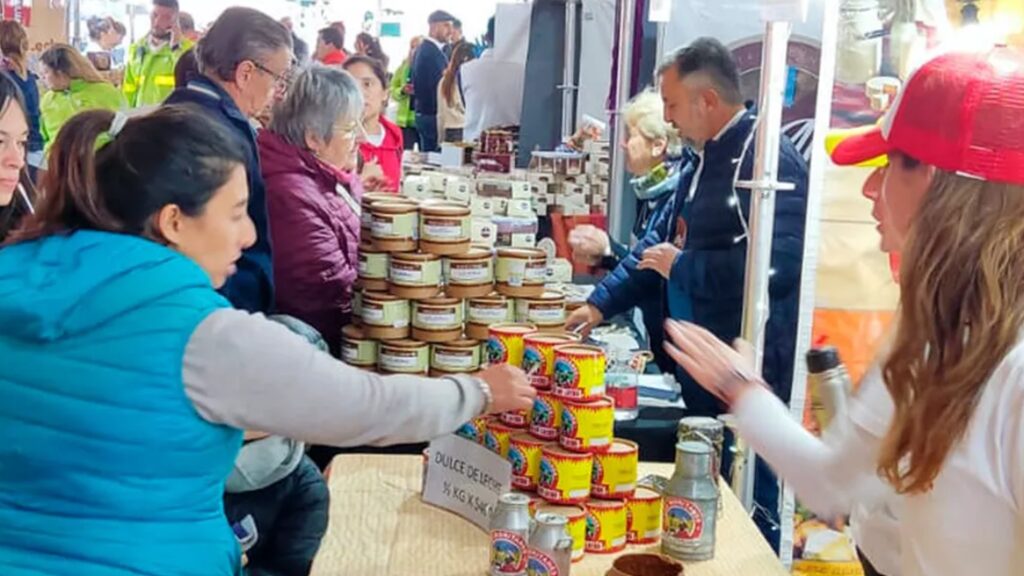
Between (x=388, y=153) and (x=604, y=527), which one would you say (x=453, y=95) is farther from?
(x=604, y=527)

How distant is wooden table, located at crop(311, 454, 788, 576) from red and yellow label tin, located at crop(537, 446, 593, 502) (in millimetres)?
108

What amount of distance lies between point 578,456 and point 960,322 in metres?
0.82

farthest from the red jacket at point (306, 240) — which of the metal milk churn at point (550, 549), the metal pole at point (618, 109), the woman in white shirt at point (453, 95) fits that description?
the woman in white shirt at point (453, 95)

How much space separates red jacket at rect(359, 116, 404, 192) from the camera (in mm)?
5117

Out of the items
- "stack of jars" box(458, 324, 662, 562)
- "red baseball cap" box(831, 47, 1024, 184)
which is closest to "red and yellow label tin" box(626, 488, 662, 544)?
"stack of jars" box(458, 324, 662, 562)

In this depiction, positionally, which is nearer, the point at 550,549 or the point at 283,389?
the point at 283,389

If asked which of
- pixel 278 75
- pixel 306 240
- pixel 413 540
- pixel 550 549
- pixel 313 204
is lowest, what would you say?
pixel 413 540

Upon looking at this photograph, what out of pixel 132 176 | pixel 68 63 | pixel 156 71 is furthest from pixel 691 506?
pixel 156 71

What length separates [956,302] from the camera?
1299mm

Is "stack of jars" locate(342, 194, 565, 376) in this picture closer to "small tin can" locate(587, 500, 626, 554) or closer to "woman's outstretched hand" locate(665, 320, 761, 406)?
"small tin can" locate(587, 500, 626, 554)

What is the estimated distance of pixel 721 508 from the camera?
2.19 meters

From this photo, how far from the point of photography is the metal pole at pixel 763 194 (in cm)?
249

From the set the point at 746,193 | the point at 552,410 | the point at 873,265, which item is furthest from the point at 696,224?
the point at 552,410

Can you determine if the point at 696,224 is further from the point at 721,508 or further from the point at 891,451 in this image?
the point at 891,451
